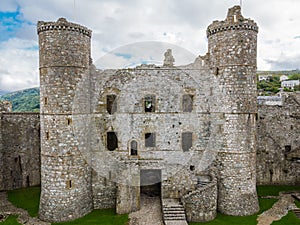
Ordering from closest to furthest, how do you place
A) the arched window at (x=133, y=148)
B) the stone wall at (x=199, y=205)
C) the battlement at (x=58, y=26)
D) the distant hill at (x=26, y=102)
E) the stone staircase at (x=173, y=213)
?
the stone staircase at (x=173, y=213), the battlement at (x=58, y=26), the stone wall at (x=199, y=205), the arched window at (x=133, y=148), the distant hill at (x=26, y=102)

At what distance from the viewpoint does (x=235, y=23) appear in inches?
661

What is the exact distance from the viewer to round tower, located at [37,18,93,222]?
16125mm

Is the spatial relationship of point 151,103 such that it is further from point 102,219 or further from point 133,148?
point 102,219


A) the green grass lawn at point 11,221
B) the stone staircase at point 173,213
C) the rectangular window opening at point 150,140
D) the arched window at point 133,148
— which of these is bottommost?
the green grass lawn at point 11,221

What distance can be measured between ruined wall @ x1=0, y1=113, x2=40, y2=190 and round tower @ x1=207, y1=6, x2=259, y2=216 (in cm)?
1550

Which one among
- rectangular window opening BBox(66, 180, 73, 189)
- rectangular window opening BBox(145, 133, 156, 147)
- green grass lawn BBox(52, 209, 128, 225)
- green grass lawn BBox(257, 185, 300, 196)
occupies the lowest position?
green grass lawn BBox(52, 209, 128, 225)

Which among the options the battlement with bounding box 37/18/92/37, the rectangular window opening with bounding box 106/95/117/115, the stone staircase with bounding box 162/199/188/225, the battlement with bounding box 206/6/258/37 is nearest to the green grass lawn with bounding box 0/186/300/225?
the stone staircase with bounding box 162/199/188/225

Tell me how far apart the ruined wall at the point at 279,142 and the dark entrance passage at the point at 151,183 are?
365 inches

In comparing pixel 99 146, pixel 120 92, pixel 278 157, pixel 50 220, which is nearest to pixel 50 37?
pixel 120 92

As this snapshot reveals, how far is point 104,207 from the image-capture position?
18562 millimetres

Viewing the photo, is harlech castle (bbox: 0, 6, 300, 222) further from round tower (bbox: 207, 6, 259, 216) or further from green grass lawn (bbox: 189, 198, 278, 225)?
green grass lawn (bbox: 189, 198, 278, 225)

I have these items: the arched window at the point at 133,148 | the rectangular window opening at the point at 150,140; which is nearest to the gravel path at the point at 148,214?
the arched window at the point at 133,148

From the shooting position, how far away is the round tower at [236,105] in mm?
16984

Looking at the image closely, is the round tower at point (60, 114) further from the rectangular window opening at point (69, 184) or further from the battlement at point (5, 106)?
the battlement at point (5, 106)
